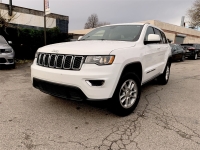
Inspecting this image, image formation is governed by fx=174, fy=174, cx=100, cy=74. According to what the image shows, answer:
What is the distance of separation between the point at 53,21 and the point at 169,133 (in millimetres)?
16355

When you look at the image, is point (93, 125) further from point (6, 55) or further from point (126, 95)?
point (6, 55)

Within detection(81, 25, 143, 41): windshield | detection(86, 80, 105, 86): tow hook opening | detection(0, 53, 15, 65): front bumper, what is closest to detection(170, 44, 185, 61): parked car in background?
detection(81, 25, 143, 41): windshield

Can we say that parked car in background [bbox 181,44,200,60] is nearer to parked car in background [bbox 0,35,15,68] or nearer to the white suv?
the white suv

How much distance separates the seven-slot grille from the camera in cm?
266

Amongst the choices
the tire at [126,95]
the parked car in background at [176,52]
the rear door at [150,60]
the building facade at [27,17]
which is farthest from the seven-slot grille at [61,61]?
the building facade at [27,17]

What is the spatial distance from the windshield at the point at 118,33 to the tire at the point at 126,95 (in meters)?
0.92

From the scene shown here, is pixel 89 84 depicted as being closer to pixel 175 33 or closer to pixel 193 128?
pixel 193 128

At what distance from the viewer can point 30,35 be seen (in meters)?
10.5

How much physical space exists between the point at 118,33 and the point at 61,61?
171cm

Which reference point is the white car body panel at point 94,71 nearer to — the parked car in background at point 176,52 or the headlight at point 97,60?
the headlight at point 97,60

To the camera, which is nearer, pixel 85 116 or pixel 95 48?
pixel 95 48

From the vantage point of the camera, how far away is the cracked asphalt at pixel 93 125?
2.32m

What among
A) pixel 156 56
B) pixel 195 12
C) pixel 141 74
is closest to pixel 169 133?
pixel 141 74

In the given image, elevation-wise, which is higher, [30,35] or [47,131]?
[30,35]
